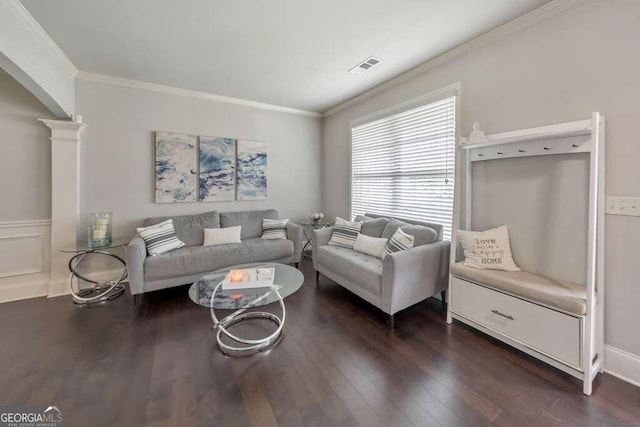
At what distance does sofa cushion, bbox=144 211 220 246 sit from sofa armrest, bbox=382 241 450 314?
8.29 feet

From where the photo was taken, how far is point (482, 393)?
1578 millimetres

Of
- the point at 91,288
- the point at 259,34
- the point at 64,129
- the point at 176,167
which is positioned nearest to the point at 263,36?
the point at 259,34

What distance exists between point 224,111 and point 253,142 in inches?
23.7

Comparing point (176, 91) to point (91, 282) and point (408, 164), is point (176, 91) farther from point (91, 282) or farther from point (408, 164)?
point (408, 164)

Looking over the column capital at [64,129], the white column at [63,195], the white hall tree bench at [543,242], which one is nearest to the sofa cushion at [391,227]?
the white hall tree bench at [543,242]

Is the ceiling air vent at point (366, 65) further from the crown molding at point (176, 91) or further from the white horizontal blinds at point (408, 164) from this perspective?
the crown molding at point (176, 91)

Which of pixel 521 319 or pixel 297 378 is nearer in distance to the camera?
pixel 297 378

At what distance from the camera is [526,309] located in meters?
1.84

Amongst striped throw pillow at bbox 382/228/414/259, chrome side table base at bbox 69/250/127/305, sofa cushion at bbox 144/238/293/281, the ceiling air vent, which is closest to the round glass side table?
chrome side table base at bbox 69/250/127/305

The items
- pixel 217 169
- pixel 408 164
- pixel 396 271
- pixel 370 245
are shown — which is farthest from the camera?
pixel 217 169

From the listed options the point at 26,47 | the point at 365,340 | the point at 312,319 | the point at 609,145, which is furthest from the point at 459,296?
the point at 26,47

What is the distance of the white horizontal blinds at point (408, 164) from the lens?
9.25 feet

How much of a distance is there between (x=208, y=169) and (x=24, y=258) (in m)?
2.22

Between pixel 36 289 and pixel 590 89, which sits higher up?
pixel 590 89
